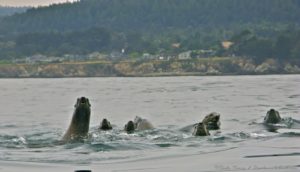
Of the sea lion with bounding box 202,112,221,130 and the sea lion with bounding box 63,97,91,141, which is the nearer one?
the sea lion with bounding box 63,97,91,141

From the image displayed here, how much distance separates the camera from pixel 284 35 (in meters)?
166

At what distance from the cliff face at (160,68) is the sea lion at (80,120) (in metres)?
120

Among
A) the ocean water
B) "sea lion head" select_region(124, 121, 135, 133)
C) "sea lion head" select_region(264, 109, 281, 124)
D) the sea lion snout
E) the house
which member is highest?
the house

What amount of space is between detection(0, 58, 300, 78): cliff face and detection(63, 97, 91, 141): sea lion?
11957 centimetres

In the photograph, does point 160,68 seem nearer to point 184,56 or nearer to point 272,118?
point 184,56

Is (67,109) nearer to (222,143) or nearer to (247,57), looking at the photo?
(222,143)

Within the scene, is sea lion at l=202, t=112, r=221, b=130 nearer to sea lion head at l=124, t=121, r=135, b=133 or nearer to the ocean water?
A: the ocean water

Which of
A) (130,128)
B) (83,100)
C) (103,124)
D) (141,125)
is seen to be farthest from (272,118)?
(83,100)

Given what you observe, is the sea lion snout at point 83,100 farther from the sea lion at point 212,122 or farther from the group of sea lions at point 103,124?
the sea lion at point 212,122

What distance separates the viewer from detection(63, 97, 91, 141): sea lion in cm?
2364

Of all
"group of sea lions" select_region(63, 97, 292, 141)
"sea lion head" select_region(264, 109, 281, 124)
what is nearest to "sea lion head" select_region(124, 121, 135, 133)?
"group of sea lions" select_region(63, 97, 292, 141)

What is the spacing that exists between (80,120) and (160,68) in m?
131

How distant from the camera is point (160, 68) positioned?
509 ft

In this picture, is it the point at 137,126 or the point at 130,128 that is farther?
the point at 137,126
